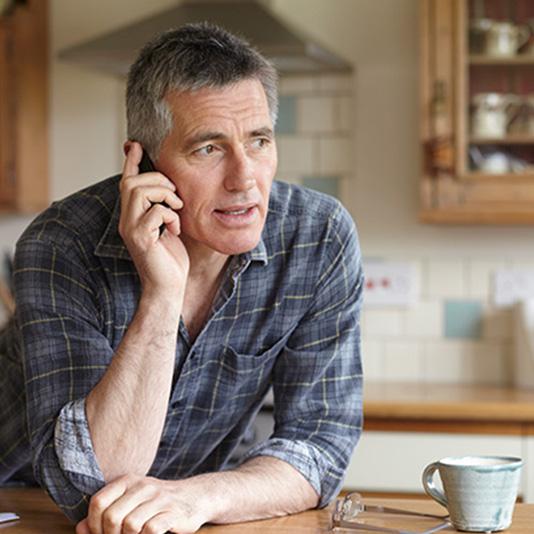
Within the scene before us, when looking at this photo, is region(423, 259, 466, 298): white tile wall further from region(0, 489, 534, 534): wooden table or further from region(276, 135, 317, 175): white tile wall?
region(0, 489, 534, 534): wooden table

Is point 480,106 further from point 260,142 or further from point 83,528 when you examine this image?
point 83,528

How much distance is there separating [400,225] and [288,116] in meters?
0.52

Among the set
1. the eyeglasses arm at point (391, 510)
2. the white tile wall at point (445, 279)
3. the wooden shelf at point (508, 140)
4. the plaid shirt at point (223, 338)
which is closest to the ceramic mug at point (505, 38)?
the wooden shelf at point (508, 140)

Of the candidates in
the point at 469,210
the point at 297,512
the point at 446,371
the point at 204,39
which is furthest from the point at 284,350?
the point at 446,371

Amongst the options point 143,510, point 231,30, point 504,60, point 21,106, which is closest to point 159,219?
point 143,510

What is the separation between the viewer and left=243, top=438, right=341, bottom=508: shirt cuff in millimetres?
1760

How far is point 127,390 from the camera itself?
1.68m

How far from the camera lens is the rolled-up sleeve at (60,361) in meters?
1.64

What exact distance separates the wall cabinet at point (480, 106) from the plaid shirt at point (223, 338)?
1.38 m

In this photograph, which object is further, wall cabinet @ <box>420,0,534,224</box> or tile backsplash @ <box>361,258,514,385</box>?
tile backsplash @ <box>361,258,514,385</box>

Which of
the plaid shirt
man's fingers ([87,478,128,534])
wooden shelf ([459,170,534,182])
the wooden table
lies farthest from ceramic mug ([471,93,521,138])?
man's fingers ([87,478,128,534])

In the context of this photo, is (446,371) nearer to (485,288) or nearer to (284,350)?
(485,288)

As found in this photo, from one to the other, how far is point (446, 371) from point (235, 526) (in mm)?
2216

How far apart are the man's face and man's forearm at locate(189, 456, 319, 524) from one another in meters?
0.35
